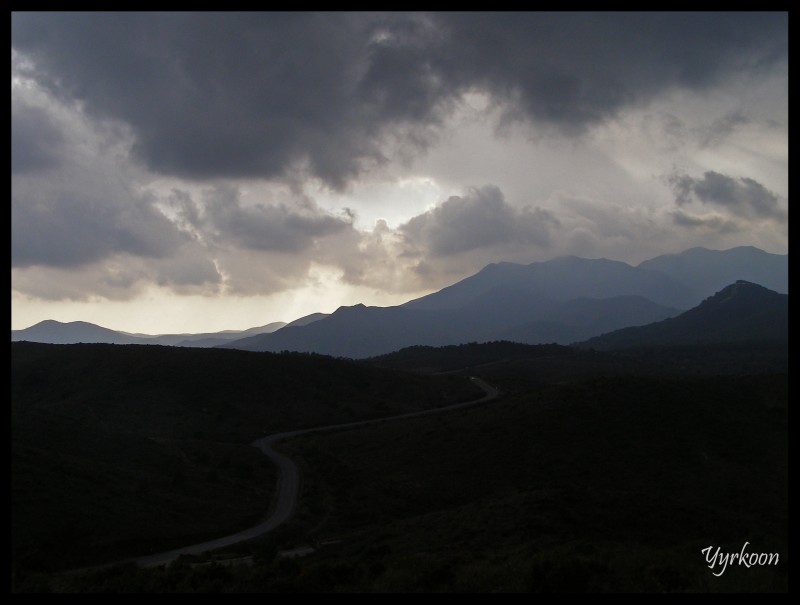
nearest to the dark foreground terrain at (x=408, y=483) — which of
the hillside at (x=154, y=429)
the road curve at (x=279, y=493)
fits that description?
the hillside at (x=154, y=429)

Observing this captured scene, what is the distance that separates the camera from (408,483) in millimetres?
44031

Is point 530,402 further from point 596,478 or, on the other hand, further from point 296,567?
point 296,567

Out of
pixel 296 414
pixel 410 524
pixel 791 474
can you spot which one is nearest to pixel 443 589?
pixel 791 474

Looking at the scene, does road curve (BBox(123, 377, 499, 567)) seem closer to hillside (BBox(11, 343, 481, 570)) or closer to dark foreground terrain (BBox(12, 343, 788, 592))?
hillside (BBox(11, 343, 481, 570))

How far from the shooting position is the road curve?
26.7m

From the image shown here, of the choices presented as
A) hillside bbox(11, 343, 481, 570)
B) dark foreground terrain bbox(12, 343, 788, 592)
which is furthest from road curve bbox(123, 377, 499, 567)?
dark foreground terrain bbox(12, 343, 788, 592)

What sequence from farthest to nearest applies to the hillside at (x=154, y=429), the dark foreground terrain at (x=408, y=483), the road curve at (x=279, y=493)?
the hillside at (x=154, y=429)
the road curve at (x=279, y=493)
the dark foreground terrain at (x=408, y=483)

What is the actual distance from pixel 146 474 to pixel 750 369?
102 metres

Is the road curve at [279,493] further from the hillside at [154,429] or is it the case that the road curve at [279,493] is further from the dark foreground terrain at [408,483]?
the dark foreground terrain at [408,483]

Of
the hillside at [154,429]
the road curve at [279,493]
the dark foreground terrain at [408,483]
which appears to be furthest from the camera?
the hillside at [154,429]

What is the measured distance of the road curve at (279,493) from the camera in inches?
1051

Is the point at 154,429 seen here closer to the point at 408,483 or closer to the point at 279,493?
the point at 279,493

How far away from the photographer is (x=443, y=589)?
17094 mm

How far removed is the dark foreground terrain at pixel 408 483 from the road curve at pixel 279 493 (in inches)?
43.0
